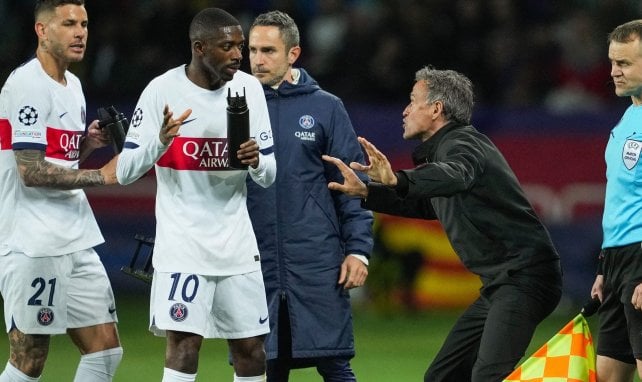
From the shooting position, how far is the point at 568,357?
6.82m

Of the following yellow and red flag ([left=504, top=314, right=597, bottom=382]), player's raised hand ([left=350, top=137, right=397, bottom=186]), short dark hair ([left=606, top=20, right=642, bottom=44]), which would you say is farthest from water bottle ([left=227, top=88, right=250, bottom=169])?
short dark hair ([left=606, top=20, right=642, bottom=44])

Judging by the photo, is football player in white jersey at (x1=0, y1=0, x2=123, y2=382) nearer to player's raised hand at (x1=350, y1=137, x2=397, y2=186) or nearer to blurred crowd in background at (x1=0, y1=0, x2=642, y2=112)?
player's raised hand at (x1=350, y1=137, x2=397, y2=186)

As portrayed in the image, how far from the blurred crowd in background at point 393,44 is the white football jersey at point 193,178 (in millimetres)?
6470

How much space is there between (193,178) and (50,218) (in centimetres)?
97

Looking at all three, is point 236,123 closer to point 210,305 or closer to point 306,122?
point 210,305

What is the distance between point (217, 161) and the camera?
Result: 22.1 feet

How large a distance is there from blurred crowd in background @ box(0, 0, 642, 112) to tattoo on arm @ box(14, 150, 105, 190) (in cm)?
610

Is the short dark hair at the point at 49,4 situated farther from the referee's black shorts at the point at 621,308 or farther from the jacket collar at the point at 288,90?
the referee's black shorts at the point at 621,308

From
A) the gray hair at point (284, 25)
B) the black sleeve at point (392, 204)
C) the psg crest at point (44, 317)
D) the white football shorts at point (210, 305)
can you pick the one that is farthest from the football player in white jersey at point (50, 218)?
the black sleeve at point (392, 204)

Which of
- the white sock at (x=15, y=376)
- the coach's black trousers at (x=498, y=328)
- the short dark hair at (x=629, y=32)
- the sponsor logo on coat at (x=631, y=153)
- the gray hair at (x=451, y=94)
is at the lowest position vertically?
the white sock at (x=15, y=376)

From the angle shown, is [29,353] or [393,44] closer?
[29,353]

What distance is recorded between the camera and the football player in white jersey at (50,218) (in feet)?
23.2

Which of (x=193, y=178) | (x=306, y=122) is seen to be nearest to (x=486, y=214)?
(x=306, y=122)

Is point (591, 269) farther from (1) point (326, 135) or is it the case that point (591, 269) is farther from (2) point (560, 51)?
(1) point (326, 135)
